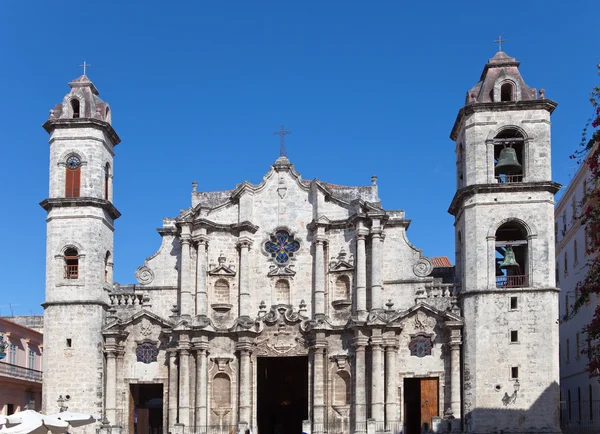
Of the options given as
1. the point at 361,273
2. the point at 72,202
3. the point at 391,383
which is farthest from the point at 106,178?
the point at 391,383

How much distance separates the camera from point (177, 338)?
35.7 m

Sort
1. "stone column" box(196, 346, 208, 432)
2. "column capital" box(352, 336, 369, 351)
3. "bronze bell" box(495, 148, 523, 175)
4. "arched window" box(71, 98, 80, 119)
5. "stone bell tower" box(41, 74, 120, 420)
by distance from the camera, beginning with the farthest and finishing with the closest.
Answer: "arched window" box(71, 98, 80, 119) → "stone column" box(196, 346, 208, 432) → "stone bell tower" box(41, 74, 120, 420) → "column capital" box(352, 336, 369, 351) → "bronze bell" box(495, 148, 523, 175)

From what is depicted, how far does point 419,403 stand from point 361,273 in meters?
6.30

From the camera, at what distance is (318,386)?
35250 millimetres

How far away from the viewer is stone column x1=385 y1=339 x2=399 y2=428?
3419 centimetres

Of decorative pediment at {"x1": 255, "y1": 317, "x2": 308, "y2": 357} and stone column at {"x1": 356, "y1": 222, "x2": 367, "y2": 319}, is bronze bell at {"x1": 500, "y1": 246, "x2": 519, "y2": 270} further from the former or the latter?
decorative pediment at {"x1": 255, "y1": 317, "x2": 308, "y2": 357}

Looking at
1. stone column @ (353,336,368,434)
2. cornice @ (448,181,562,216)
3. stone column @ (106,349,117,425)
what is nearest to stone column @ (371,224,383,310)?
stone column @ (353,336,368,434)

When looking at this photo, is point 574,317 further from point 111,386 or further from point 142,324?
point 111,386

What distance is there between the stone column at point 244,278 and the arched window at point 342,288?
3.68 meters

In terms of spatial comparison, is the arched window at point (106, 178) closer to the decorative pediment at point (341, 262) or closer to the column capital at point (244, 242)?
the column capital at point (244, 242)

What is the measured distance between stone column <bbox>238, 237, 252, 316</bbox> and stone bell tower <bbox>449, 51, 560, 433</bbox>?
8.60 meters

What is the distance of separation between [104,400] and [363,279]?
11.4 metres

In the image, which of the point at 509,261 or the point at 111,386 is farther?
the point at 111,386

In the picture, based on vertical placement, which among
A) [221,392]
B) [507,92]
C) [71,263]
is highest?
[507,92]
